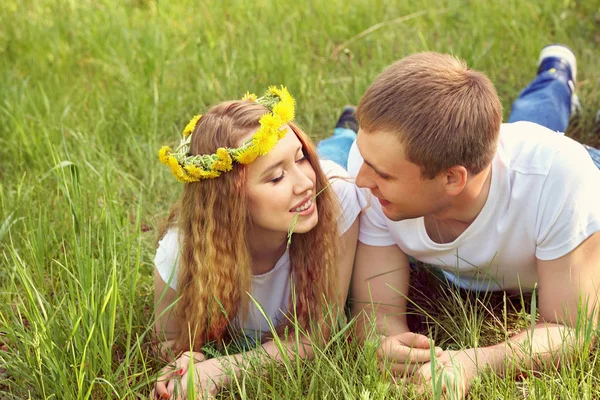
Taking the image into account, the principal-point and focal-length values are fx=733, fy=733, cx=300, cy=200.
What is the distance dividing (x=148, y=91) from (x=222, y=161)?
200 centimetres

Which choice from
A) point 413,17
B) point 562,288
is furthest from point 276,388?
point 413,17

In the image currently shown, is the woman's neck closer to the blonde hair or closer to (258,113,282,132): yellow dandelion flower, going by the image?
(258,113,282,132): yellow dandelion flower

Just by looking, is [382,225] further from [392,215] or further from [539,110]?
[539,110]

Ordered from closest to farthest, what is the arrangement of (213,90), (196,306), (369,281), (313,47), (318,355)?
(318,355) < (196,306) < (369,281) < (213,90) < (313,47)

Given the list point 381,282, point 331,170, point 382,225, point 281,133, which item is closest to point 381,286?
point 381,282

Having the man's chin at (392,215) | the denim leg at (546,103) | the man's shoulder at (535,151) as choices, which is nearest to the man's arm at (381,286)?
the man's chin at (392,215)

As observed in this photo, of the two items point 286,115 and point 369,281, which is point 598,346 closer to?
point 369,281

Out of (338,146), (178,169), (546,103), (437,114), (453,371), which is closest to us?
(453,371)

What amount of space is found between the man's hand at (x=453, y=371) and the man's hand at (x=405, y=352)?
0.03 metres

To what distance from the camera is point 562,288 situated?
7.82 ft

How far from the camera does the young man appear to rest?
7.43 ft

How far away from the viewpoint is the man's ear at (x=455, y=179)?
231 centimetres

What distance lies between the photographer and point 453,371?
6.90 feet

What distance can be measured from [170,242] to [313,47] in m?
2.32
